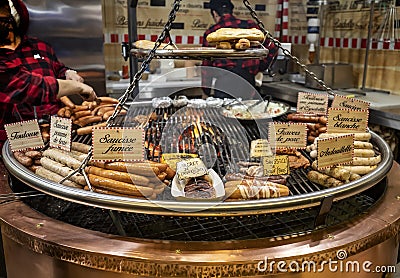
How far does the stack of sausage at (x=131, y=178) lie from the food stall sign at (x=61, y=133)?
9.6 inches

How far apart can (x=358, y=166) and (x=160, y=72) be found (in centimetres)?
356

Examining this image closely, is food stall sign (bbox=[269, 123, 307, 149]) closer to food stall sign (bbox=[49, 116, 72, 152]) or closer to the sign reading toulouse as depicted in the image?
the sign reading toulouse

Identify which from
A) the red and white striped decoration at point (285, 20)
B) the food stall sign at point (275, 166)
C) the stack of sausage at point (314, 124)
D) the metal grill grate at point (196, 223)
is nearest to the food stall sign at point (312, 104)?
the stack of sausage at point (314, 124)

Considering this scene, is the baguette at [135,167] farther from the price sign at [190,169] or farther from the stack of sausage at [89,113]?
the stack of sausage at [89,113]

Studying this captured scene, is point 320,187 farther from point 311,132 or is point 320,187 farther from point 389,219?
point 311,132

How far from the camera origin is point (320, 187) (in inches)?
72.4

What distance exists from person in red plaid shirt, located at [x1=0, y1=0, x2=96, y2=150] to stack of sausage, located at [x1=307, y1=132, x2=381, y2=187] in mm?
1653

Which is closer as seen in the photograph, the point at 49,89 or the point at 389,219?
the point at 389,219

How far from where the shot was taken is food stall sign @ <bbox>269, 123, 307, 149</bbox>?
1.98m

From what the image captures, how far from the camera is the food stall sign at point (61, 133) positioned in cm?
195

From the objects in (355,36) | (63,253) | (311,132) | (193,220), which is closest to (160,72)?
(355,36)

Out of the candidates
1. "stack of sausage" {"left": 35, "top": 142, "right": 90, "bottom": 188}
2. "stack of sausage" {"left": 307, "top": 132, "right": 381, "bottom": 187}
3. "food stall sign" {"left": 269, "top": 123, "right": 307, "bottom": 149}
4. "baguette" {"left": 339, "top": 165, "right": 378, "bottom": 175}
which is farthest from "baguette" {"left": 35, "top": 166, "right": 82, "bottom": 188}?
"baguette" {"left": 339, "top": 165, "right": 378, "bottom": 175}

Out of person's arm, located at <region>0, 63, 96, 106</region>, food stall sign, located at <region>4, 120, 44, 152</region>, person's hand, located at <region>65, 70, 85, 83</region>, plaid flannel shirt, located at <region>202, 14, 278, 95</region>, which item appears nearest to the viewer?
food stall sign, located at <region>4, 120, 44, 152</region>

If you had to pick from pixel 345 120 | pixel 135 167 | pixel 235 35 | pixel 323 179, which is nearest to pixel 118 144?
pixel 135 167
